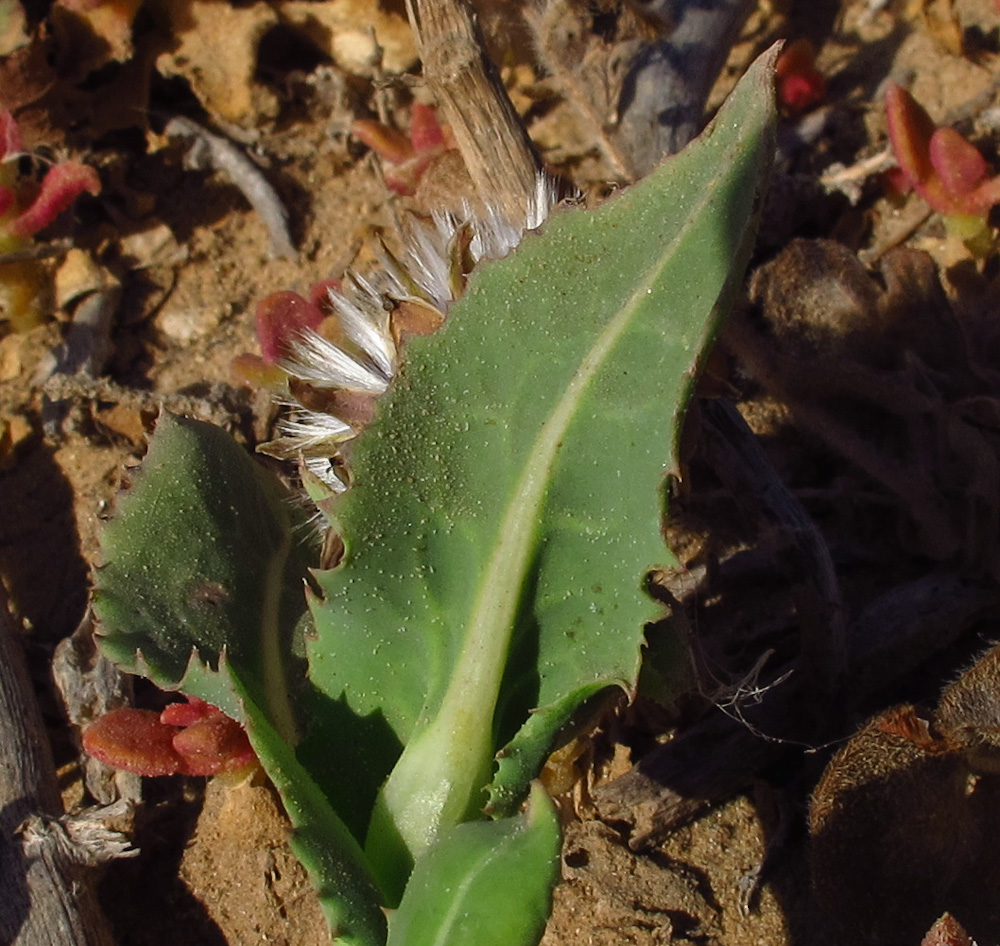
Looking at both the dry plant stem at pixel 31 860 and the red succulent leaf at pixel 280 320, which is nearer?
the dry plant stem at pixel 31 860

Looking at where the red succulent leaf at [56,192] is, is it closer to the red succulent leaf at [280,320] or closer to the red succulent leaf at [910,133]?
the red succulent leaf at [280,320]

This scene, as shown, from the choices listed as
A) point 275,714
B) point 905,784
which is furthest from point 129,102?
point 905,784

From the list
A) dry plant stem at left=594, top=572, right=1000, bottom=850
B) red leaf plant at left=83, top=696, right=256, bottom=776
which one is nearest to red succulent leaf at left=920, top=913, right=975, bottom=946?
dry plant stem at left=594, top=572, right=1000, bottom=850

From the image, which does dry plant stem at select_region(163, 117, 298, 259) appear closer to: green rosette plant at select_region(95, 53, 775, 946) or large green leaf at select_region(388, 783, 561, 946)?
green rosette plant at select_region(95, 53, 775, 946)

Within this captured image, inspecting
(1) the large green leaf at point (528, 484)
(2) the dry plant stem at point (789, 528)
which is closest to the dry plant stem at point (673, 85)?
(2) the dry plant stem at point (789, 528)

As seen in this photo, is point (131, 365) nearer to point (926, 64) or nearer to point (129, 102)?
point (129, 102)

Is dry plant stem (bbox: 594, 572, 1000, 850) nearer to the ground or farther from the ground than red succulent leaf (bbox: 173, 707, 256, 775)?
nearer to the ground
